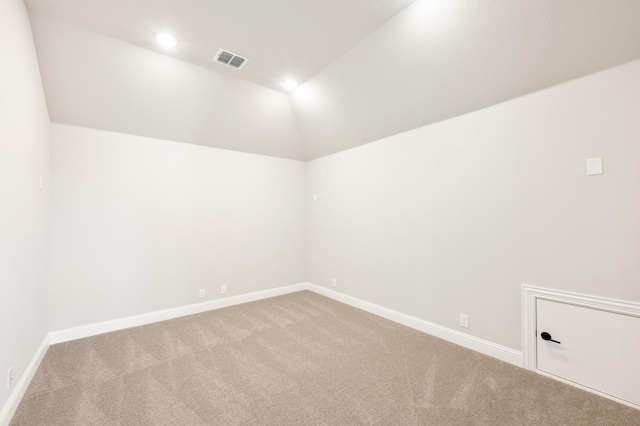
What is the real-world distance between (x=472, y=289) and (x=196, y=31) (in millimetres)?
3554

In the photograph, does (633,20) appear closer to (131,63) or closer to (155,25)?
(155,25)

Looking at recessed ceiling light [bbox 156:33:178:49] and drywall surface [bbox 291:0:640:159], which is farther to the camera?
recessed ceiling light [bbox 156:33:178:49]

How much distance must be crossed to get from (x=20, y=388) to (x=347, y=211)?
3611 mm

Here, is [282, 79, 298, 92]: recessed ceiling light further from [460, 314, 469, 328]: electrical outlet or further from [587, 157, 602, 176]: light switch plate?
[460, 314, 469, 328]: electrical outlet

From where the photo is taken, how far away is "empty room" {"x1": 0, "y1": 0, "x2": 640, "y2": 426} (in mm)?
1833

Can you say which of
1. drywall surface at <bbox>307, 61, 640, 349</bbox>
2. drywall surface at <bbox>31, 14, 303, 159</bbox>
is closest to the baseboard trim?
drywall surface at <bbox>307, 61, 640, 349</bbox>

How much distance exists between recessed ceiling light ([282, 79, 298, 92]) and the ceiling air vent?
0.59 meters

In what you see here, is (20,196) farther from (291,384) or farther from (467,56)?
(467,56)

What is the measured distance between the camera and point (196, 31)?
2.35 meters

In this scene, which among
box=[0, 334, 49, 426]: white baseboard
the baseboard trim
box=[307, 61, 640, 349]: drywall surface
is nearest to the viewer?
box=[0, 334, 49, 426]: white baseboard

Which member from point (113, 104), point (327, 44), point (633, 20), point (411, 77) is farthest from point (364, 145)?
point (113, 104)

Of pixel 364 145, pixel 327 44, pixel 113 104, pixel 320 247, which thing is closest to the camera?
pixel 327 44

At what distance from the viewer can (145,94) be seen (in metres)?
2.96

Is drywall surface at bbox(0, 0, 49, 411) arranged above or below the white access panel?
above
